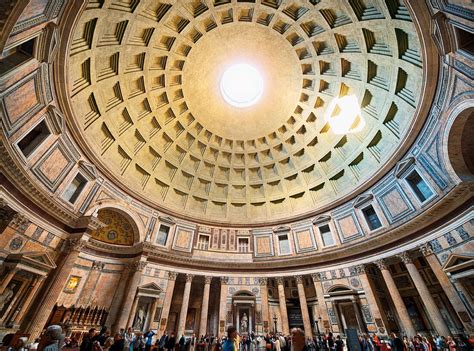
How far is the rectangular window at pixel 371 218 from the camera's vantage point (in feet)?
55.0

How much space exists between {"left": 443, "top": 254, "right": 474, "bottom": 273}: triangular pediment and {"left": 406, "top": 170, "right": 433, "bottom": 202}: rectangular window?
385 centimetres

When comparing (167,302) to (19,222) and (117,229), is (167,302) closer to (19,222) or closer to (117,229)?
(117,229)

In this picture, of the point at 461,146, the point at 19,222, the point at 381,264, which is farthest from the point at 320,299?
the point at 19,222

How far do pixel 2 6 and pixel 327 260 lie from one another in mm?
21920

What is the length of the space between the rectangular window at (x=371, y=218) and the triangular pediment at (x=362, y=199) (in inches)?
20.3

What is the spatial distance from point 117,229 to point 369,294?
64.8ft

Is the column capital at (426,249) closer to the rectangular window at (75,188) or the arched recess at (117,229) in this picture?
the arched recess at (117,229)

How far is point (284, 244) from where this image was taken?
2094 centimetres

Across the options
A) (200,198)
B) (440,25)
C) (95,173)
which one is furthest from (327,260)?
(95,173)

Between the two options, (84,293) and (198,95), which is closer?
(84,293)

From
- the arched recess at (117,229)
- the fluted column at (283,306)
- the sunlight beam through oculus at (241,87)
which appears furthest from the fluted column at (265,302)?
the sunlight beam through oculus at (241,87)

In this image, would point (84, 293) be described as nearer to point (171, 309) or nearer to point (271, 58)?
point (171, 309)

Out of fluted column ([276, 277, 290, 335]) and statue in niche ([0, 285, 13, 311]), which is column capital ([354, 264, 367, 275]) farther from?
statue in niche ([0, 285, 13, 311])

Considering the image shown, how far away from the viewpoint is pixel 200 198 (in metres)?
23.3
